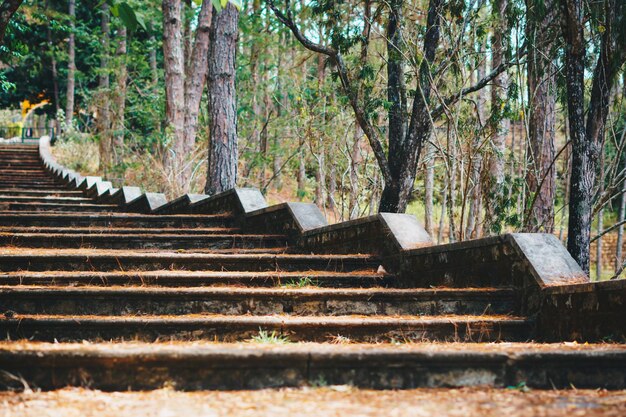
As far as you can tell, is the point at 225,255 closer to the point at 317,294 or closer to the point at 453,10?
the point at 317,294

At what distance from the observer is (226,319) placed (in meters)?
4.18

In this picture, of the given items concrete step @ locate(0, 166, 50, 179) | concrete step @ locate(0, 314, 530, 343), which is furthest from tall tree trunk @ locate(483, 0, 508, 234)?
concrete step @ locate(0, 166, 50, 179)

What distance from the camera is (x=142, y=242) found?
22.4 feet

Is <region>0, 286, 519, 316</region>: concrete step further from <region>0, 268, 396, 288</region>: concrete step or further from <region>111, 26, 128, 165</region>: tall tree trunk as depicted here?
<region>111, 26, 128, 165</region>: tall tree trunk

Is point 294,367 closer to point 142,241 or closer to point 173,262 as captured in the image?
point 173,262

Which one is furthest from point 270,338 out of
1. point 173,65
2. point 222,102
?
point 173,65

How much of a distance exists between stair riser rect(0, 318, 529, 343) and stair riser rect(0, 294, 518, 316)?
0.34m

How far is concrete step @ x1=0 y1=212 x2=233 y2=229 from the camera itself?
800cm

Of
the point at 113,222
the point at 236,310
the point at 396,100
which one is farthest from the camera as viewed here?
the point at 396,100

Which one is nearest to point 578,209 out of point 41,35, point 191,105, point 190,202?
point 190,202

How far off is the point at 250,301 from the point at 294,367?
1.70 m

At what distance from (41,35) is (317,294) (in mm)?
31321

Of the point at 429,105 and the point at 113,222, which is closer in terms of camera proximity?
the point at 113,222

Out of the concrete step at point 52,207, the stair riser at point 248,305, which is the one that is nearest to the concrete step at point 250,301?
the stair riser at point 248,305
